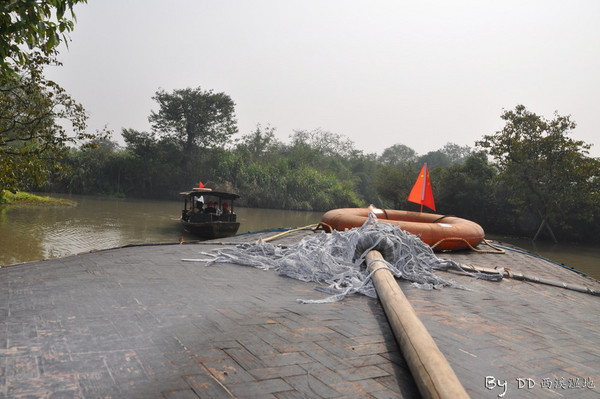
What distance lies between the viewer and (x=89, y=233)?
12.2 metres

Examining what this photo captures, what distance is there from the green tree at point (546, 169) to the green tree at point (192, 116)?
22184mm

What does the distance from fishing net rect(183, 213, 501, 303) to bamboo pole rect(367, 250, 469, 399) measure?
623 millimetres

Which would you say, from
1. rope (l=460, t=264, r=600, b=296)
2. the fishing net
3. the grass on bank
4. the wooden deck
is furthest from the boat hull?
the grass on bank

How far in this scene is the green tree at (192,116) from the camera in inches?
1260

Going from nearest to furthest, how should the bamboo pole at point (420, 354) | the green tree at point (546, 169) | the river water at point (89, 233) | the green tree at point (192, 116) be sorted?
the bamboo pole at point (420, 354), the river water at point (89, 233), the green tree at point (546, 169), the green tree at point (192, 116)

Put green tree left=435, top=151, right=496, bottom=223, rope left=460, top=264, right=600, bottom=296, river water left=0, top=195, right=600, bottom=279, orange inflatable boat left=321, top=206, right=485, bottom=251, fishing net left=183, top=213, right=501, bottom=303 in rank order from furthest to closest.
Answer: green tree left=435, top=151, right=496, bottom=223
river water left=0, top=195, right=600, bottom=279
orange inflatable boat left=321, top=206, right=485, bottom=251
rope left=460, top=264, right=600, bottom=296
fishing net left=183, top=213, right=501, bottom=303

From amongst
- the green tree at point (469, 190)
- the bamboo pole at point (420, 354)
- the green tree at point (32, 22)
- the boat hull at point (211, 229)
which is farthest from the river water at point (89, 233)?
the bamboo pole at point (420, 354)

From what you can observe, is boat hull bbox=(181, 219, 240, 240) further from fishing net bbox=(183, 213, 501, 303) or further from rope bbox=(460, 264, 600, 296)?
rope bbox=(460, 264, 600, 296)

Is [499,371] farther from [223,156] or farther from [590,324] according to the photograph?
[223,156]

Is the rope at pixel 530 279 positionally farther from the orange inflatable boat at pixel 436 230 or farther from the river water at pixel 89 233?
the river water at pixel 89 233

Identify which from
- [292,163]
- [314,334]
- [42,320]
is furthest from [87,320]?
[292,163]

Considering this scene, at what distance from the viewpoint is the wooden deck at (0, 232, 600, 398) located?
1394 mm

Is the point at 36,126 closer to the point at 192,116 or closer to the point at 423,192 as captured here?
the point at 423,192

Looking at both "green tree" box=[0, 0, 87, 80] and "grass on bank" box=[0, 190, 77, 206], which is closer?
"green tree" box=[0, 0, 87, 80]
